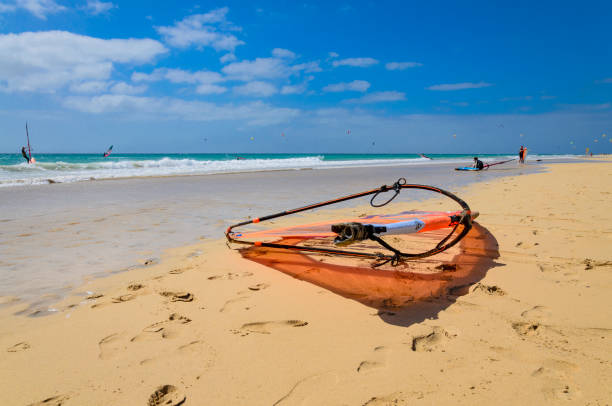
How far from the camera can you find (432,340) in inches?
83.6

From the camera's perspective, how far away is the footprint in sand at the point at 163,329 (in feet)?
7.44

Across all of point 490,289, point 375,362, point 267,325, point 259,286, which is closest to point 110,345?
point 267,325

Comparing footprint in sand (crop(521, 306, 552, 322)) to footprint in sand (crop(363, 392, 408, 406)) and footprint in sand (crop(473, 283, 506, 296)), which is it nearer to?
footprint in sand (crop(473, 283, 506, 296))

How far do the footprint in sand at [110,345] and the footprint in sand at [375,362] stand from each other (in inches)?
Answer: 59.0

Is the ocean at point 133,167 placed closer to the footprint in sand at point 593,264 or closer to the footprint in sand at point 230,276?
the footprint in sand at point 230,276

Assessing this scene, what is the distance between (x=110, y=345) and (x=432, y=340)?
2.06m

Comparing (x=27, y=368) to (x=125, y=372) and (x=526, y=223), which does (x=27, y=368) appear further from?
(x=526, y=223)

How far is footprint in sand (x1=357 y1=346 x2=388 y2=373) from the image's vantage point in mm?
1876

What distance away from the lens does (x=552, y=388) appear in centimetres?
167

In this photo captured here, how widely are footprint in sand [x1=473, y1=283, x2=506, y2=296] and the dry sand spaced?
0.02 metres

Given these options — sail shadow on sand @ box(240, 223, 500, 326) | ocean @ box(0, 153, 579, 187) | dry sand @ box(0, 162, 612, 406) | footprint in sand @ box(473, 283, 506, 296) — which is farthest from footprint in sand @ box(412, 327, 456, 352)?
ocean @ box(0, 153, 579, 187)

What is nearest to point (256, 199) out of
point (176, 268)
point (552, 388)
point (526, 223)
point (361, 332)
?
point (176, 268)

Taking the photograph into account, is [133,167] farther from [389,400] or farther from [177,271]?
[389,400]

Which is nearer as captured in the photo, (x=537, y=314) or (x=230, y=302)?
(x=537, y=314)
